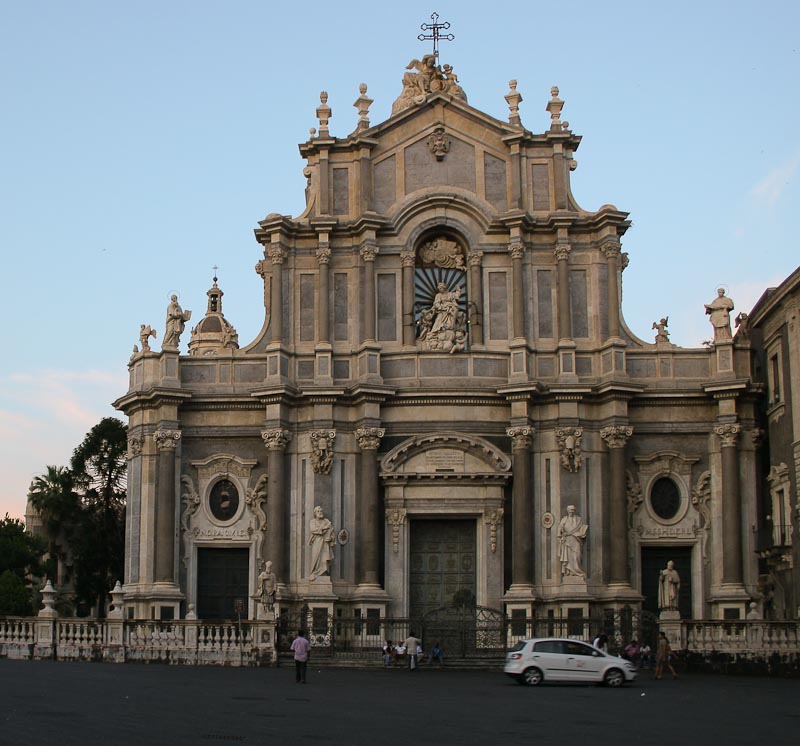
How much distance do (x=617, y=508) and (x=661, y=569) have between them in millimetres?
2727

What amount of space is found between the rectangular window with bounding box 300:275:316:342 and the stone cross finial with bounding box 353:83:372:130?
5106 mm

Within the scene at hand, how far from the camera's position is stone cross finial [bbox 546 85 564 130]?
139 ft

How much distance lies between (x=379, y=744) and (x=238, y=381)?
26155mm

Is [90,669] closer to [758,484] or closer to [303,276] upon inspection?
[303,276]

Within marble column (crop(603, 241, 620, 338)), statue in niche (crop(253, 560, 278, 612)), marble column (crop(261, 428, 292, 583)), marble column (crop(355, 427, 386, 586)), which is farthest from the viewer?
marble column (crop(603, 241, 620, 338))

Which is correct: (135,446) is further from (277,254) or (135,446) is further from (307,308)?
(277,254)

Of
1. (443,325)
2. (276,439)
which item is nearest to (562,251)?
(443,325)

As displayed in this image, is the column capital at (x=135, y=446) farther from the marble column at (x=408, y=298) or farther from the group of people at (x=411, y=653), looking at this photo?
the group of people at (x=411, y=653)

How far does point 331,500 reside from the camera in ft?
132

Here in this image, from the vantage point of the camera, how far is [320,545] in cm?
3925

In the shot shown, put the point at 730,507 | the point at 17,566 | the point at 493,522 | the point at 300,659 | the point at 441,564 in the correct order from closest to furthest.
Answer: the point at 300,659 → the point at 730,507 → the point at 493,522 → the point at 441,564 → the point at 17,566

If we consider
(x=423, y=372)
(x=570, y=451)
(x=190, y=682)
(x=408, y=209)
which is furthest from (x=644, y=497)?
(x=190, y=682)

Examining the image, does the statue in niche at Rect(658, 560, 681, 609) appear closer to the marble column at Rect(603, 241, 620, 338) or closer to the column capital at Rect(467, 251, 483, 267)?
the marble column at Rect(603, 241, 620, 338)

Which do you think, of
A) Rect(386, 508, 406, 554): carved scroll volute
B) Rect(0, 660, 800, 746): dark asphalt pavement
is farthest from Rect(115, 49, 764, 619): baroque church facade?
Rect(0, 660, 800, 746): dark asphalt pavement
